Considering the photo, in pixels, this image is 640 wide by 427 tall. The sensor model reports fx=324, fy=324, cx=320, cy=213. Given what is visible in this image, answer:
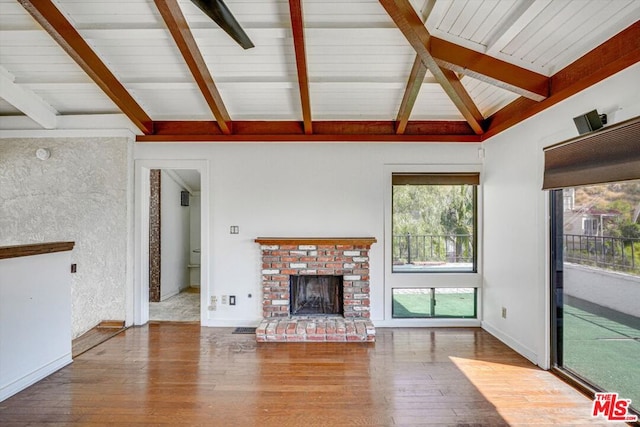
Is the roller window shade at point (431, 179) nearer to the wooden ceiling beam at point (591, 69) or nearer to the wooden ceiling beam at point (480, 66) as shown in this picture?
the wooden ceiling beam at point (591, 69)

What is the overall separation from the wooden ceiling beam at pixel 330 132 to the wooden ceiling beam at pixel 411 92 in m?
0.21

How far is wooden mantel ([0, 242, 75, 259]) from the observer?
260 cm

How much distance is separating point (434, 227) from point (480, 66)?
7.08ft

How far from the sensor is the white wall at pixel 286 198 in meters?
4.34

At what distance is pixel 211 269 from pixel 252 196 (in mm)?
1122

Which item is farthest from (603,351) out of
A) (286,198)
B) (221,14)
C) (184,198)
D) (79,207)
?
(184,198)

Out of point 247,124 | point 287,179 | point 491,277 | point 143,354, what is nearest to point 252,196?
point 287,179

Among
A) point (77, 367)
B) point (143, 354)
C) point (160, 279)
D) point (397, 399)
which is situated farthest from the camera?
point (160, 279)

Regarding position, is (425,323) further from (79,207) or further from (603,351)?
(79,207)

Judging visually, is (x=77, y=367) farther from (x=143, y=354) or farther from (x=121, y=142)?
(x=121, y=142)

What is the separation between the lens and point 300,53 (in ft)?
9.78

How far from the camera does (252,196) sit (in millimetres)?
4352

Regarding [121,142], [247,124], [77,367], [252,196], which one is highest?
[247,124]

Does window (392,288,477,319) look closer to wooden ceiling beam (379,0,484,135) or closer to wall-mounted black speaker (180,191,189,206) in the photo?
wooden ceiling beam (379,0,484,135)
